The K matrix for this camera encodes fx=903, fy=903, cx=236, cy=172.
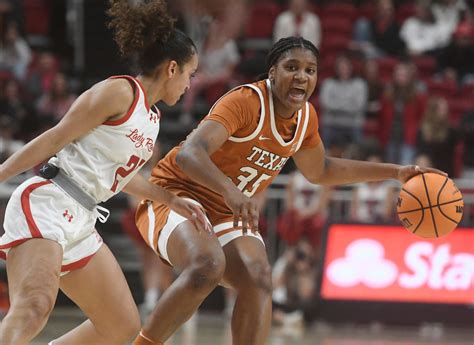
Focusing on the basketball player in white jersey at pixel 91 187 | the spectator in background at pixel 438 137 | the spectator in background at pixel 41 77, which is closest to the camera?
the basketball player in white jersey at pixel 91 187

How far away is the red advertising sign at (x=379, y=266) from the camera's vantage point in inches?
339

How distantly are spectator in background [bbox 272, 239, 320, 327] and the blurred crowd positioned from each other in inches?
0.5

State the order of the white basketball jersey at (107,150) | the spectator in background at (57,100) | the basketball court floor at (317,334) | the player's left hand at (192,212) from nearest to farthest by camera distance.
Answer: the white basketball jersey at (107,150)
the player's left hand at (192,212)
the basketball court floor at (317,334)
the spectator in background at (57,100)

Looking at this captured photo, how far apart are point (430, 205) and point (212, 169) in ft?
4.33

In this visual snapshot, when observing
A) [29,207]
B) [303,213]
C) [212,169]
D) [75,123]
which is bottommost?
[303,213]

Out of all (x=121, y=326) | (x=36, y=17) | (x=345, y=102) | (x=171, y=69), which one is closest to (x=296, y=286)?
(x=345, y=102)

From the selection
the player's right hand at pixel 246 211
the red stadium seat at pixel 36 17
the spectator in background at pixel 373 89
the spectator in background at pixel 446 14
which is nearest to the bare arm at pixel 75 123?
the player's right hand at pixel 246 211

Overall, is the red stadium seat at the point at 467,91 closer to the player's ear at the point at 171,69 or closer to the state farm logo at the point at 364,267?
the state farm logo at the point at 364,267

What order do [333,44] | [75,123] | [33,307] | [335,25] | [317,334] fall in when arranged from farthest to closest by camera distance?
[335,25] → [333,44] → [317,334] → [75,123] → [33,307]

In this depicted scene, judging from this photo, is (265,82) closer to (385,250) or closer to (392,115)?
(385,250)

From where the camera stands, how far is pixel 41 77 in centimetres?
1145

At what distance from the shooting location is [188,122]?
37.9 ft

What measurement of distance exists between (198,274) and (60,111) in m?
6.94

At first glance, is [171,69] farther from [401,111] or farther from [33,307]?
[401,111]
